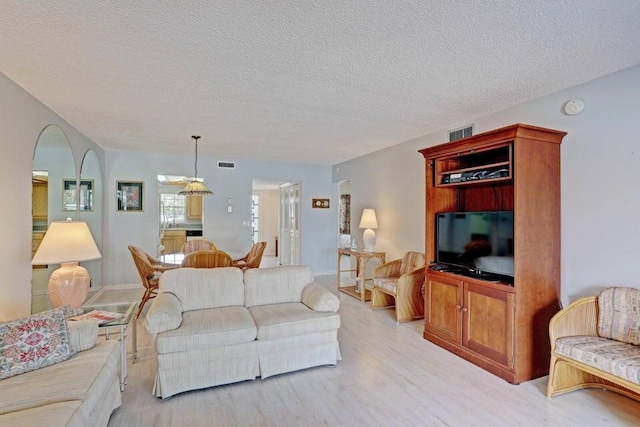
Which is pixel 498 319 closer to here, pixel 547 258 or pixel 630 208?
pixel 547 258

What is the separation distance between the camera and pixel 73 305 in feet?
9.09

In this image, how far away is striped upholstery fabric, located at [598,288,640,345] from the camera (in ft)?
7.59

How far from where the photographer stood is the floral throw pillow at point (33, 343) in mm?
1807

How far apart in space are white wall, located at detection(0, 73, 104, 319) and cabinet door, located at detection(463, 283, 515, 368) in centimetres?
391

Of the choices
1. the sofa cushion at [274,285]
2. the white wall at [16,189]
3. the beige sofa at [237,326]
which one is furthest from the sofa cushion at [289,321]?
the white wall at [16,189]

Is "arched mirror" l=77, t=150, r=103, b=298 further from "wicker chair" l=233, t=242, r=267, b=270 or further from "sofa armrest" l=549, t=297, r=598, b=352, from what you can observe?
"sofa armrest" l=549, t=297, r=598, b=352

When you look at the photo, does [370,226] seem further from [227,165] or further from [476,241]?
[227,165]

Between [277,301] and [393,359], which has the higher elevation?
[277,301]

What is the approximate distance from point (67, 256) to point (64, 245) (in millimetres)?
94

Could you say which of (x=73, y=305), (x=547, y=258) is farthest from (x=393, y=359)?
(x=73, y=305)

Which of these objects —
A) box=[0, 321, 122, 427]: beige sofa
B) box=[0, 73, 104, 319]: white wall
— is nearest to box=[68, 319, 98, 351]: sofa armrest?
box=[0, 321, 122, 427]: beige sofa

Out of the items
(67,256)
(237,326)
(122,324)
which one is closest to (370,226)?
(237,326)

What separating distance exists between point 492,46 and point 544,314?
7.20ft

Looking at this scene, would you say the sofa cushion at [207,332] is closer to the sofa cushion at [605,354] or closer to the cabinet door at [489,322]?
the cabinet door at [489,322]
